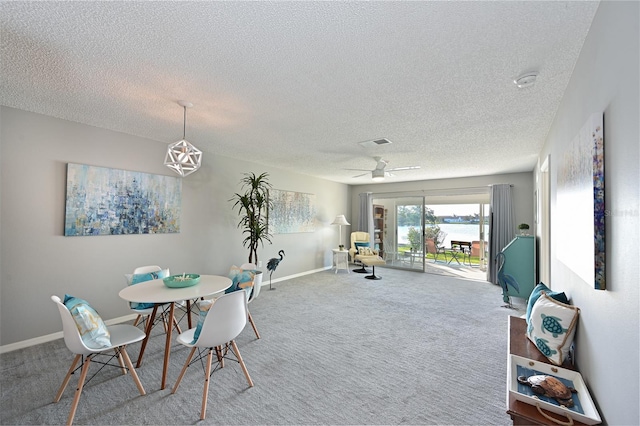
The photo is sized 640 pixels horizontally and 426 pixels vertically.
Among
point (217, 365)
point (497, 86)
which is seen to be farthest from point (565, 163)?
point (217, 365)

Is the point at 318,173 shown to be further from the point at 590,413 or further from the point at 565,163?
the point at 590,413

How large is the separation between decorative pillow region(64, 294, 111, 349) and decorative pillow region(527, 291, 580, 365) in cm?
297

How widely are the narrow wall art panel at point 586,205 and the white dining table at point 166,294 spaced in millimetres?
2540

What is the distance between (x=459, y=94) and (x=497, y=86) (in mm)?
281

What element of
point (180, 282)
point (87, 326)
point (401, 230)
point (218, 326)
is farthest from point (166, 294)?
point (401, 230)

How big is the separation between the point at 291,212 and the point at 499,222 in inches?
183

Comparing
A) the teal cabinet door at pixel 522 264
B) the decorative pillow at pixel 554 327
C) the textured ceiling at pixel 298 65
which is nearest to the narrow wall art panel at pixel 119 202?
the textured ceiling at pixel 298 65

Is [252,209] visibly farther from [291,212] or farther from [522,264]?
[522,264]

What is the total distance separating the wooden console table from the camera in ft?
4.02

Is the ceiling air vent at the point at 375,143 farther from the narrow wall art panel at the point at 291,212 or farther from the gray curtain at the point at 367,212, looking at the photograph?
the gray curtain at the point at 367,212

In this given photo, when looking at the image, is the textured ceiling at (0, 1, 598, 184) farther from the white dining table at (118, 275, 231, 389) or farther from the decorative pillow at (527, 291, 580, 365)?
the white dining table at (118, 275, 231, 389)

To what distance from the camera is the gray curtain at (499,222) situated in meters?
6.07

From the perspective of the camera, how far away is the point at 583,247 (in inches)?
57.1

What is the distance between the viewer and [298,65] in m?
2.00
